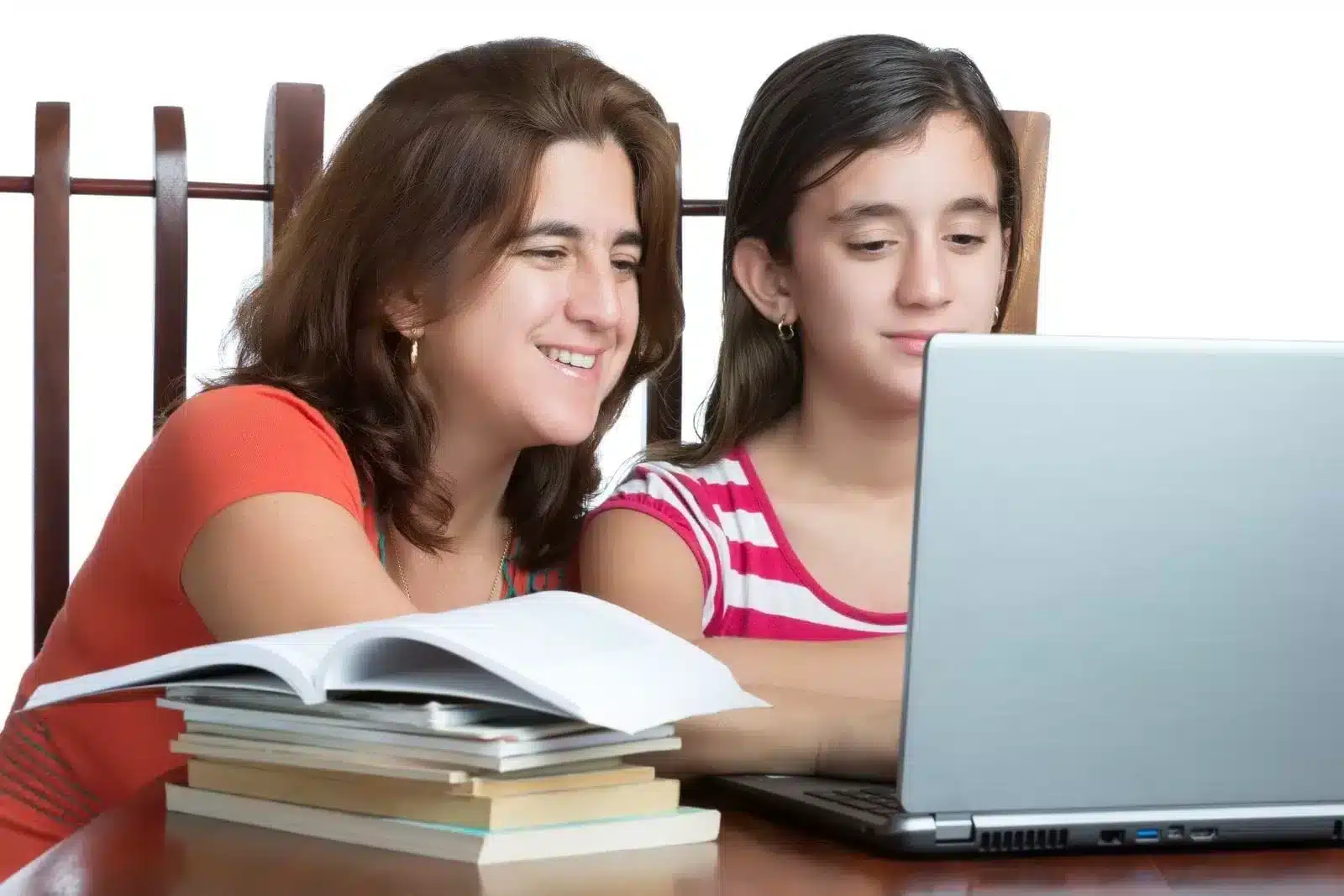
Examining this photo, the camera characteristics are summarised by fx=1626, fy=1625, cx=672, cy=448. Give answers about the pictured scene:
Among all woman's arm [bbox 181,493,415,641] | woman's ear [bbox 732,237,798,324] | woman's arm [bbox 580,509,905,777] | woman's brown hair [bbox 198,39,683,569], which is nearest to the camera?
woman's arm [bbox 580,509,905,777]

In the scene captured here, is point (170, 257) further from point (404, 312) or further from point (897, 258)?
point (897, 258)

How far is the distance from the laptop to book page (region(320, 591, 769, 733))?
4.5 inches

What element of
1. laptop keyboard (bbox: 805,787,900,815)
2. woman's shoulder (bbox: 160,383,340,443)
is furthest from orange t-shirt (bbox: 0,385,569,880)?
laptop keyboard (bbox: 805,787,900,815)

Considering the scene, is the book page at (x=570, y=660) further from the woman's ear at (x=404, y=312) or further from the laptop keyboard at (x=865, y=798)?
the woman's ear at (x=404, y=312)

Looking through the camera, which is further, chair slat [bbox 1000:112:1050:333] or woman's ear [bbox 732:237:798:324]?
chair slat [bbox 1000:112:1050:333]

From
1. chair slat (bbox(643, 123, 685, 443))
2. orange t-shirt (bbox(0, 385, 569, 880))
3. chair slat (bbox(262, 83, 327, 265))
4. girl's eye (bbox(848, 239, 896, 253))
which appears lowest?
orange t-shirt (bbox(0, 385, 569, 880))

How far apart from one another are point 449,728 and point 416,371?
2.72ft

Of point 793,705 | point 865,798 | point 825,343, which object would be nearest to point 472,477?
point 825,343

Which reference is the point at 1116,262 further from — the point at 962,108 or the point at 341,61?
the point at 341,61

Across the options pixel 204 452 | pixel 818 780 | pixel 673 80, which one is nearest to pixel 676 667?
pixel 818 780

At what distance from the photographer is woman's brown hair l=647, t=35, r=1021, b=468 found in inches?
60.4

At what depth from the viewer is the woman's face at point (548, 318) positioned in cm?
147

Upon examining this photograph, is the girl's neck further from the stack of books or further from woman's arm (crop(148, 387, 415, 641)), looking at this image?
the stack of books

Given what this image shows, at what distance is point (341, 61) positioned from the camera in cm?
232
